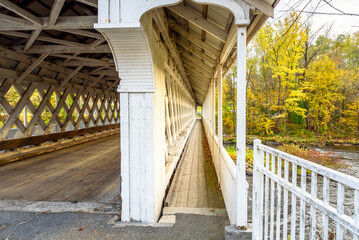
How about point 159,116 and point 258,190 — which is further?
point 159,116

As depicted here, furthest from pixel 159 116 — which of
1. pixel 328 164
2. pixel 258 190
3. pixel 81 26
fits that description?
pixel 328 164

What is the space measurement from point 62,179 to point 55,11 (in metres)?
3.18

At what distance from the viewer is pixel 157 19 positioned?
8.95 ft

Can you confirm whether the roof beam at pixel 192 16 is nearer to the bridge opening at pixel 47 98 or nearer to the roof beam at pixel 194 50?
the bridge opening at pixel 47 98

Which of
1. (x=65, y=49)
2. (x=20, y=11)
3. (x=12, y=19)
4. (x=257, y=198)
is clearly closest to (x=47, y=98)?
(x=65, y=49)

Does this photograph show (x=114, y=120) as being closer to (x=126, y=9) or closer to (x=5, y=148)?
(x=5, y=148)

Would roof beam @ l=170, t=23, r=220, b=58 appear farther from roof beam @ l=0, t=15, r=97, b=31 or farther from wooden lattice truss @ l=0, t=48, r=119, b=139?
wooden lattice truss @ l=0, t=48, r=119, b=139

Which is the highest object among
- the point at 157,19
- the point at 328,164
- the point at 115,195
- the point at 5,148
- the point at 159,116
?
the point at 157,19

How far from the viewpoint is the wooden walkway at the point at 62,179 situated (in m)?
3.38

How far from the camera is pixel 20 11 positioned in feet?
9.38

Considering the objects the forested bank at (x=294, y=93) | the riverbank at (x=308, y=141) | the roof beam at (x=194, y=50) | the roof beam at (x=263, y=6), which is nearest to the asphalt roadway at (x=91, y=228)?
the roof beam at (x=263, y=6)

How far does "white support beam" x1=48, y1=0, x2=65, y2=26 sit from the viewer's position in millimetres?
2734

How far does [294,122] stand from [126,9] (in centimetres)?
2006

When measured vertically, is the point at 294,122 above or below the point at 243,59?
below
